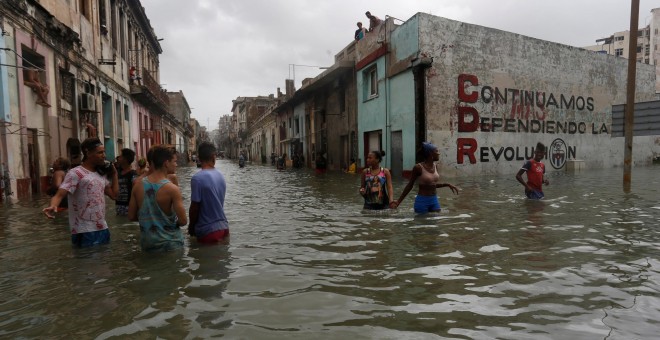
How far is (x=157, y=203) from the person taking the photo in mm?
4191

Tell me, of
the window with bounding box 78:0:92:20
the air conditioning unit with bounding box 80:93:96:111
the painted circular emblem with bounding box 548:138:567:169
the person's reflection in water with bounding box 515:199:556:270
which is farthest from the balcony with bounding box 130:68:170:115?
the painted circular emblem with bounding box 548:138:567:169

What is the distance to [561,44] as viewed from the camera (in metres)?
20.4

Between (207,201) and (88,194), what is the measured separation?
140 centimetres

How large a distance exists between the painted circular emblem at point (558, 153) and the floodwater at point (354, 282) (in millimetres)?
14789

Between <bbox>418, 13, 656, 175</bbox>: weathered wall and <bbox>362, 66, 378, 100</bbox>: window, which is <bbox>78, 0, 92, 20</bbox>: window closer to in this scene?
<bbox>362, 66, 378, 100</bbox>: window

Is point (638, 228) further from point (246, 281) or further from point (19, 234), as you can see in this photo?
point (19, 234)

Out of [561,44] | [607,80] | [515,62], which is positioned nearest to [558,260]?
[515,62]

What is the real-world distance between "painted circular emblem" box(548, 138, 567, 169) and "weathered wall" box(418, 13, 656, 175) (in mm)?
51

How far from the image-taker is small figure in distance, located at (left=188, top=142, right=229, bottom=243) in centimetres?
A: 436

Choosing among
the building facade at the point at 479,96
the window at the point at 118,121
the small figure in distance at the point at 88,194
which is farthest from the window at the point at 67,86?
the building facade at the point at 479,96

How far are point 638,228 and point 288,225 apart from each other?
537 centimetres

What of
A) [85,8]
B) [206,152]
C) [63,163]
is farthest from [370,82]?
[206,152]

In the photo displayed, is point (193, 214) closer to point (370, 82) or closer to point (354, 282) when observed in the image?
point (354, 282)

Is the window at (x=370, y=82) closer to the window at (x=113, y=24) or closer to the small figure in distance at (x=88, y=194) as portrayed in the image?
the window at (x=113, y=24)
